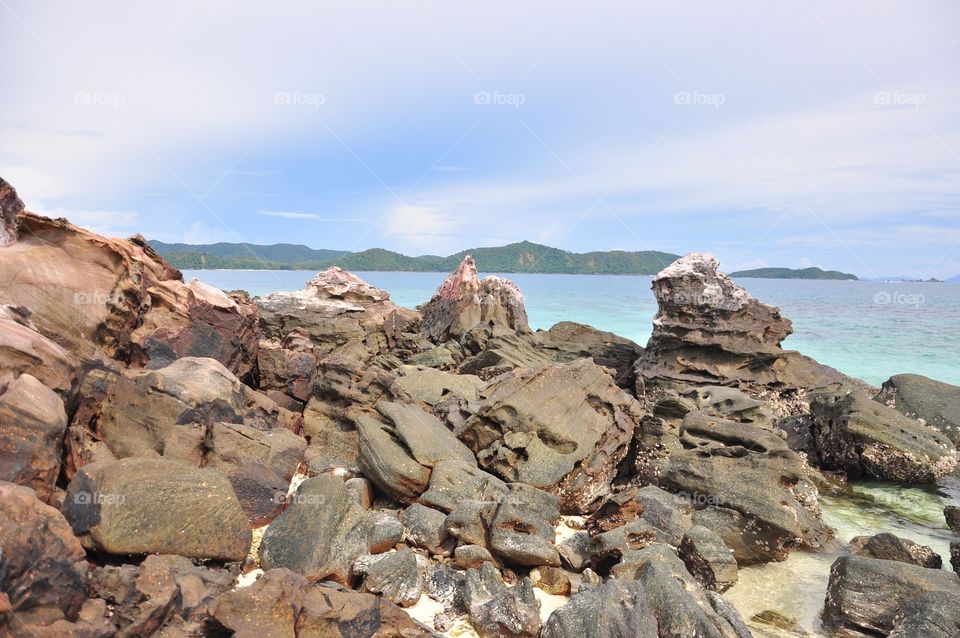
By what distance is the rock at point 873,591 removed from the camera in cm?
582

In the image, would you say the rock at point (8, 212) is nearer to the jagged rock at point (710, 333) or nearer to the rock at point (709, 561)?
the rock at point (709, 561)

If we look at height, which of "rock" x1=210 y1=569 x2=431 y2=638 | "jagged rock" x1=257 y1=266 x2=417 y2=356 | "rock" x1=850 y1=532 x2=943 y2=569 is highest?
"jagged rock" x1=257 y1=266 x2=417 y2=356

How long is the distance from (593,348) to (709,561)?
12764mm

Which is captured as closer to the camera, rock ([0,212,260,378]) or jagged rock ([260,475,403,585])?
jagged rock ([260,475,403,585])

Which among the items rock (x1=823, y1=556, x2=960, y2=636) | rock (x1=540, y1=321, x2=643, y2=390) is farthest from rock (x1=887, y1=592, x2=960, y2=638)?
rock (x1=540, y1=321, x2=643, y2=390)

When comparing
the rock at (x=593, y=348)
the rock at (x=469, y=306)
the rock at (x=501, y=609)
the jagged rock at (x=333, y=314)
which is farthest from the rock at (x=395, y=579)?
the rock at (x=469, y=306)

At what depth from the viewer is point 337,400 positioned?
1015 centimetres

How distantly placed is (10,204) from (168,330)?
10.6ft

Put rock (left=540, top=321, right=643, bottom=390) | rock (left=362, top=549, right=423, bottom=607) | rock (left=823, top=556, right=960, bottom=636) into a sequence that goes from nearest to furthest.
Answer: rock (left=362, top=549, right=423, bottom=607) < rock (left=823, top=556, right=960, bottom=636) < rock (left=540, top=321, right=643, bottom=390)

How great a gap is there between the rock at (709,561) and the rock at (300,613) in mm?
A: 3451

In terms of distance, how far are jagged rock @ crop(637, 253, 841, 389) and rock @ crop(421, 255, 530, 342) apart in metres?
6.91

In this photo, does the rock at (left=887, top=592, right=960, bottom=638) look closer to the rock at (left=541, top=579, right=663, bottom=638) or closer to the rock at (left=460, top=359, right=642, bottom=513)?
the rock at (left=541, top=579, right=663, bottom=638)

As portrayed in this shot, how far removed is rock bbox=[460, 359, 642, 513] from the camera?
8430mm

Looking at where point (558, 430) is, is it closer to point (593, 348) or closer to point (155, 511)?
point (155, 511)
